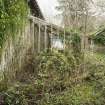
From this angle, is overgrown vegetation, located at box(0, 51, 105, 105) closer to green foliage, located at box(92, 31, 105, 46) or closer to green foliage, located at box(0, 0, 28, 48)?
green foliage, located at box(0, 0, 28, 48)

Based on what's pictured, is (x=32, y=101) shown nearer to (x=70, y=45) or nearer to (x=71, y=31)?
(x=70, y=45)

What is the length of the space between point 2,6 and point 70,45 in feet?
17.9

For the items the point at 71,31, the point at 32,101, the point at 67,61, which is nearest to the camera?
the point at 32,101

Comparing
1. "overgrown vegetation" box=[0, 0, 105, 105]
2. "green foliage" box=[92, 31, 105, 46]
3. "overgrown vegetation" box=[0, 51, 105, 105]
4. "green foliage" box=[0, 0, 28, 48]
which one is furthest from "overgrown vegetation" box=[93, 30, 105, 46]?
"green foliage" box=[0, 0, 28, 48]

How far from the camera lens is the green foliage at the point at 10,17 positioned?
8469 mm

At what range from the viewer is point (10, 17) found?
898 centimetres

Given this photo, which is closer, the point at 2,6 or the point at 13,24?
the point at 2,6

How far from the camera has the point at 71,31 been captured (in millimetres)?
14750

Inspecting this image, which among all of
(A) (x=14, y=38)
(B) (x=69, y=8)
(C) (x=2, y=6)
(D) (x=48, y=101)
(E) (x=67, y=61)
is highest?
(B) (x=69, y=8)

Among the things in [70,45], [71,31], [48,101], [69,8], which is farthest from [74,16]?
[48,101]

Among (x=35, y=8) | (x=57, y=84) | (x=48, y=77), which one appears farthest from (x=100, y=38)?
(x=57, y=84)

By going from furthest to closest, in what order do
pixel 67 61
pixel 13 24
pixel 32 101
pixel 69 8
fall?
pixel 69 8 → pixel 67 61 → pixel 13 24 → pixel 32 101

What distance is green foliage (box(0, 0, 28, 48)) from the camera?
8.47 metres

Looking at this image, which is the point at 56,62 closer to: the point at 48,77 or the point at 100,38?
the point at 48,77
